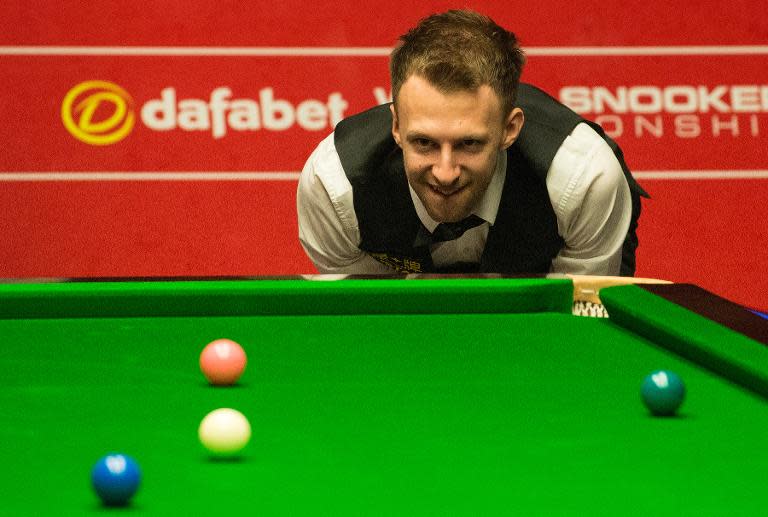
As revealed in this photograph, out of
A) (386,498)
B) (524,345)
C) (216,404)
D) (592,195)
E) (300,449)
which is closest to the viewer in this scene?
(386,498)

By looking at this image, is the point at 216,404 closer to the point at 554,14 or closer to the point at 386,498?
the point at 386,498

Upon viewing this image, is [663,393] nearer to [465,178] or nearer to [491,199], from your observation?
[465,178]

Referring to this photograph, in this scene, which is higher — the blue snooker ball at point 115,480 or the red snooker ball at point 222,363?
the red snooker ball at point 222,363

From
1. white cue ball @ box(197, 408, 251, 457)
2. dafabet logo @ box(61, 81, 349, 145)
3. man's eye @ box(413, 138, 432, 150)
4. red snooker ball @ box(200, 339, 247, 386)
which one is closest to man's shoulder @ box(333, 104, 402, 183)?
man's eye @ box(413, 138, 432, 150)

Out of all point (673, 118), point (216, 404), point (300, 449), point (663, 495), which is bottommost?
point (663, 495)

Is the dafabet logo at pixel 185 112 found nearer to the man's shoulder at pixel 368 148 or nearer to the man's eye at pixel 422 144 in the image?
the man's shoulder at pixel 368 148

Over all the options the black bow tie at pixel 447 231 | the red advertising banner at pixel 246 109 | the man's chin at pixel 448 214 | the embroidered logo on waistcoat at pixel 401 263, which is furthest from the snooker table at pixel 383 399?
the red advertising banner at pixel 246 109

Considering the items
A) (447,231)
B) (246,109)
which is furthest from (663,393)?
(246,109)

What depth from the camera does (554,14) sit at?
4379 millimetres

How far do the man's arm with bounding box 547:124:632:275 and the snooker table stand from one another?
763 mm

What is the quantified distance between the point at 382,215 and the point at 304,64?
165cm

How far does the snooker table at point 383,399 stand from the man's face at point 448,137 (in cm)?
58

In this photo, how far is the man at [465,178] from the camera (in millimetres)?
2541

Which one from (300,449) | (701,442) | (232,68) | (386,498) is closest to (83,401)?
(300,449)
